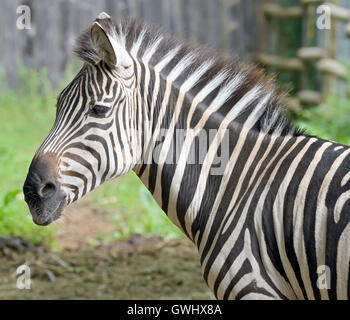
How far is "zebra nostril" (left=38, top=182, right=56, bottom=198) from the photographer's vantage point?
3157mm

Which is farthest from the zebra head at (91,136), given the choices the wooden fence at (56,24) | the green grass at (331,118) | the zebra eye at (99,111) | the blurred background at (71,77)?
the wooden fence at (56,24)

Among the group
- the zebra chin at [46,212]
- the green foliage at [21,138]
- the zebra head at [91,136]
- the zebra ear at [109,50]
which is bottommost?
the green foliage at [21,138]

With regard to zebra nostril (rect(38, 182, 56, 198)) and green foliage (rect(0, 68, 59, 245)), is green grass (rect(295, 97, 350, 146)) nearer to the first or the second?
green foliage (rect(0, 68, 59, 245))

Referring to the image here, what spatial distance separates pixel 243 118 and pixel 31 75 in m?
8.36

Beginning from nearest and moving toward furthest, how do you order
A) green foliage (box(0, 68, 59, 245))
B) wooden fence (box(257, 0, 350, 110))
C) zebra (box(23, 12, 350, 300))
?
zebra (box(23, 12, 350, 300)), green foliage (box(0, 68, 59, 245)), wooden fence (box(257, 0, 350, 110))

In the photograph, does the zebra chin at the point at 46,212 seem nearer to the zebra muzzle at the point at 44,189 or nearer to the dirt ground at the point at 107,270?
the zebra muzzle at the point at 44,189

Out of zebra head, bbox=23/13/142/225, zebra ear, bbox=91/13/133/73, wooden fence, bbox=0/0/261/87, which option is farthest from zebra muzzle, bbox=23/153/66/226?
wooden fence, bbox=0/0/261/87

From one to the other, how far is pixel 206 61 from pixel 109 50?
59cm

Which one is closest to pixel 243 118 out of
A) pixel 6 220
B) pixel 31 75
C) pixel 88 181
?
pixel 88 181

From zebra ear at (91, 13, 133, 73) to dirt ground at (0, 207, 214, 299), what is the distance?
7.08 feet

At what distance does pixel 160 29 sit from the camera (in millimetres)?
3627

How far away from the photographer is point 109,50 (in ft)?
10.6

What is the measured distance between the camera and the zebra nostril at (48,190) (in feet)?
10.4

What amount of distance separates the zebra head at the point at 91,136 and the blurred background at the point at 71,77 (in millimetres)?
297
